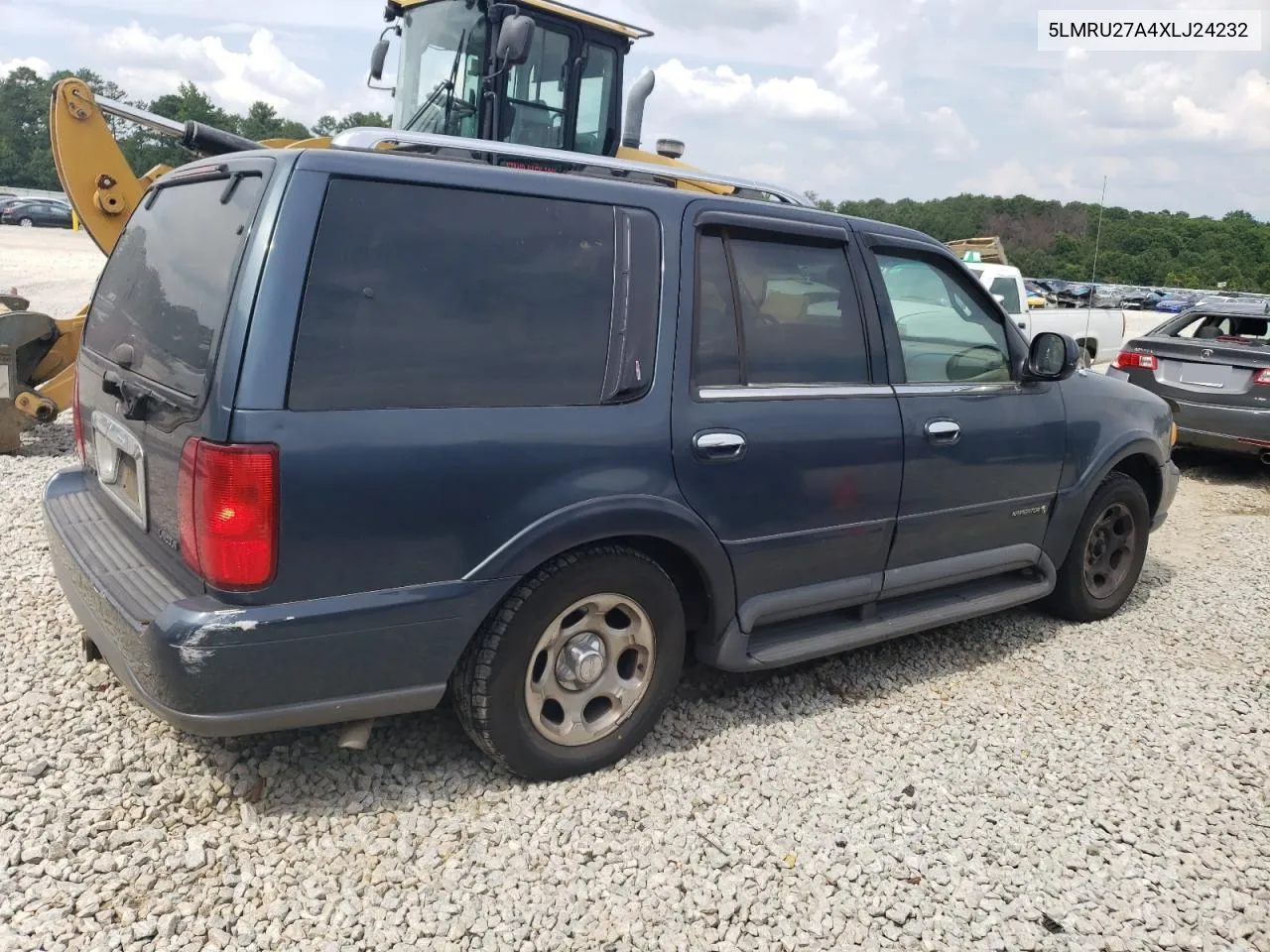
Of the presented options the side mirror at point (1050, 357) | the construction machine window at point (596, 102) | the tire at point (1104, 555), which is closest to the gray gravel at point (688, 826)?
the tire at point (1104, 555)

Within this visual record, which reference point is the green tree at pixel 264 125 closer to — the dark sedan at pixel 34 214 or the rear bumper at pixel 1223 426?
the dark sedan at pixel 34 214

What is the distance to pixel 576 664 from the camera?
325cm

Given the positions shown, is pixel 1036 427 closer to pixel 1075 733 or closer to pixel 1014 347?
pixel 1014 347

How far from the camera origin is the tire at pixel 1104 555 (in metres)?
4.96

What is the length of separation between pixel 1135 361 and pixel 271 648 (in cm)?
877

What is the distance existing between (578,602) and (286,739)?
1.14m

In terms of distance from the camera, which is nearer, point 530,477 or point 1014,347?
point 530,477

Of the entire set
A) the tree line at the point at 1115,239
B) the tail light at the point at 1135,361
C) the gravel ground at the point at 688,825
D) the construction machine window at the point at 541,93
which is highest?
the tree line at the point at 1115,239

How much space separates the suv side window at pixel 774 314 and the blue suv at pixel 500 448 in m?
0.01

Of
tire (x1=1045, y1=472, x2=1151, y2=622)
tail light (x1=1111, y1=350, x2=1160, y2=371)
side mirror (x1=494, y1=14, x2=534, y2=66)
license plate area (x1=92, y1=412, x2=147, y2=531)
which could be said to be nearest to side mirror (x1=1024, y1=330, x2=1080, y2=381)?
tire (x1=1045, y1=472, x2=1151, y2=622)

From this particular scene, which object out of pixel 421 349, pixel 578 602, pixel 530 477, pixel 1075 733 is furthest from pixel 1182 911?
pixel 421 349

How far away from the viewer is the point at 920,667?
14.8 feet

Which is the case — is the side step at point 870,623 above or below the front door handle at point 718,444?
below

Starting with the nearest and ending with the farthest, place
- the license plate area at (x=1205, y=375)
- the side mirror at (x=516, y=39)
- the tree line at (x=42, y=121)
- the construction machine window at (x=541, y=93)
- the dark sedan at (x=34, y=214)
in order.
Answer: the side mirror at (x=516, y=39) < the construction machine window at (x=541, y=93) < the license plate area at (x=1205, y=375) < the dark sedan at (x=34, y=214) < the tree line at (x=42, y=121)
